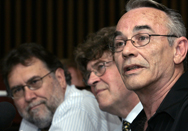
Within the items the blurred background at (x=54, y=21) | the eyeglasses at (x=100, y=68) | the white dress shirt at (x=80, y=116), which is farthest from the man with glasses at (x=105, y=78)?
the blurred background at (x=54, y=21)

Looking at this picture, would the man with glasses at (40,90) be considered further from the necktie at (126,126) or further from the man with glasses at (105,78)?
the necktie at (126,126)

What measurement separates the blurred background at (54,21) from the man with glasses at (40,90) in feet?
6.32

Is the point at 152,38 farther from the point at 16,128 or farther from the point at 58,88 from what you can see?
the point at 16,128

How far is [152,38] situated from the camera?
4.90ft

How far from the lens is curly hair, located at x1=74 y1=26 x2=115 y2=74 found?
2.27 metres

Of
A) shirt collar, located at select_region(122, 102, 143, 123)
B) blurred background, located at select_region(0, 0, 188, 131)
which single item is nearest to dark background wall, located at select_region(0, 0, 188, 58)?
blurred background, located at select_region(0, 0, 188, 131)

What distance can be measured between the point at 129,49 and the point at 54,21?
351 cm

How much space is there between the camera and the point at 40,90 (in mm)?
2652

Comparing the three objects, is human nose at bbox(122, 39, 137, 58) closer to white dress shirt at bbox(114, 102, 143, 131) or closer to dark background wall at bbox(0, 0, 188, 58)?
white dress shirt at bbox(114, 102, 143, 131)

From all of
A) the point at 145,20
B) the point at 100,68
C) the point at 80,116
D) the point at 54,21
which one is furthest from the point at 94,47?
the point at 54,21

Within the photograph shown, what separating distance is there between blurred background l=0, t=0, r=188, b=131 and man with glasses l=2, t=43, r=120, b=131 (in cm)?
193

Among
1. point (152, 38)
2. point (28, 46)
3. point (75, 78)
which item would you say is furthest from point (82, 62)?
point (75, 78)

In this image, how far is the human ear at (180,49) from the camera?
1.52 metres

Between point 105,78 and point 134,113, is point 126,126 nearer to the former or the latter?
point 134,113
